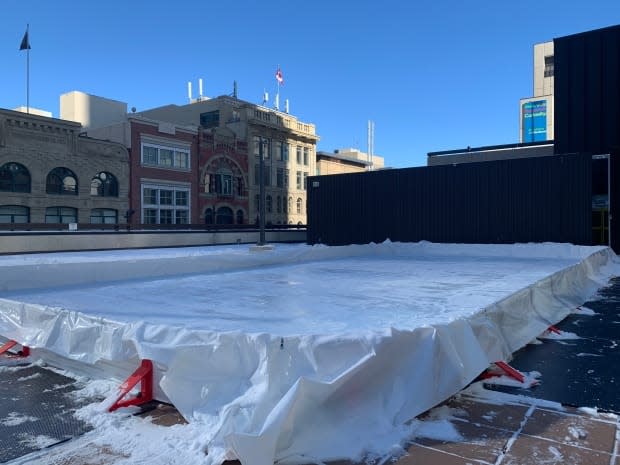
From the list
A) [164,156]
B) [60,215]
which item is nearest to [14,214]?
[60,215]

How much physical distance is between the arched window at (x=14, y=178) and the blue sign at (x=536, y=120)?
40295 mm

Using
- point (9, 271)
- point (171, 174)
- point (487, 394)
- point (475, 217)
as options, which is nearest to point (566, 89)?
point (475, 217)

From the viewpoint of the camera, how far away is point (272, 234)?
24641mm

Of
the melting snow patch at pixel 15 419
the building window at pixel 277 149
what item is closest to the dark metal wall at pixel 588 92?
the melting snow patch at pixel 15 419

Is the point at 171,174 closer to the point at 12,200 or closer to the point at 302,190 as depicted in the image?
the point at 12,200

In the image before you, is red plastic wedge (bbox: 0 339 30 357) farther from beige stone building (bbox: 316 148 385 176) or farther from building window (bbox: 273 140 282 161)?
beige stone building (bbox: 316 148 385 176)

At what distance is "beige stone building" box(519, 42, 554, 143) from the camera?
141ft

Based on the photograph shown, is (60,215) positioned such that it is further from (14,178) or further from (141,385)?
(141,385)

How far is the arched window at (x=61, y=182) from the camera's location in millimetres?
26344

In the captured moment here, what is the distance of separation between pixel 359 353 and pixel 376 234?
526 inches

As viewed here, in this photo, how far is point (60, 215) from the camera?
87.9 feet

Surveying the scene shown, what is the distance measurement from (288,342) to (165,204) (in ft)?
103

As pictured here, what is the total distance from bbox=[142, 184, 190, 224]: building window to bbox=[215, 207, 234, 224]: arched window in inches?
123

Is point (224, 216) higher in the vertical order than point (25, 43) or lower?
Result: lower
